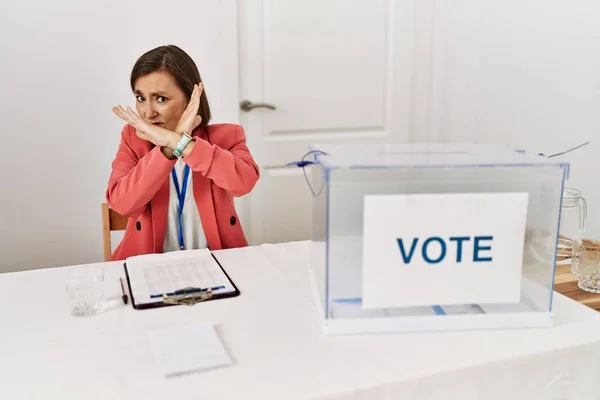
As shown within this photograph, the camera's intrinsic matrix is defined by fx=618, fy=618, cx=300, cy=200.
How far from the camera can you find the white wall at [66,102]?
2445 mm

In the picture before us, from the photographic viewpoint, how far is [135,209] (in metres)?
1.72

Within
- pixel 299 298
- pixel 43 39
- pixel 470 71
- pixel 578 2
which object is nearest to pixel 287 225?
pixel 470 71

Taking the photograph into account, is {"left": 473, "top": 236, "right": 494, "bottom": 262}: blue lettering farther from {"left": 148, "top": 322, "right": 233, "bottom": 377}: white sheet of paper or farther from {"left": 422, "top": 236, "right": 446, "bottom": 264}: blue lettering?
{"left": 148, "top": 322, "right": 233, "bottom": 377}: white sheet of paper

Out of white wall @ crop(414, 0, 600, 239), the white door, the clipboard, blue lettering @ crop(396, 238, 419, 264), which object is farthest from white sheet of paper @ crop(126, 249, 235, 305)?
white wall @ crop(414, 0, 600, 239)

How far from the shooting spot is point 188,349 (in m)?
1.02

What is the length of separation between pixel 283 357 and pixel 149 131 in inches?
30.9

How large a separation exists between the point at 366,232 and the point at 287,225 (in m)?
2.01

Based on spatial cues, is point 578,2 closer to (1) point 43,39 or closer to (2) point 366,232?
(2) point 366,232

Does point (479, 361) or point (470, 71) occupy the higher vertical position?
point (470, 71)

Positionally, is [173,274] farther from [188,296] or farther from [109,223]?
[109,223]

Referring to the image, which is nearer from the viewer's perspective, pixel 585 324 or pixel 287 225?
pixel 585 324

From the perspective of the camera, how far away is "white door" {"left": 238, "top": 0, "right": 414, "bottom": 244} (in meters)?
2.87

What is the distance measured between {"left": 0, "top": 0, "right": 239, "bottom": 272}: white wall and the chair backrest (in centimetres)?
81

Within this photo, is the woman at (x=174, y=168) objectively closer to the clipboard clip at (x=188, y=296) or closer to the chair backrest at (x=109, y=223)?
the chair backrest at (x=109, y=223)
